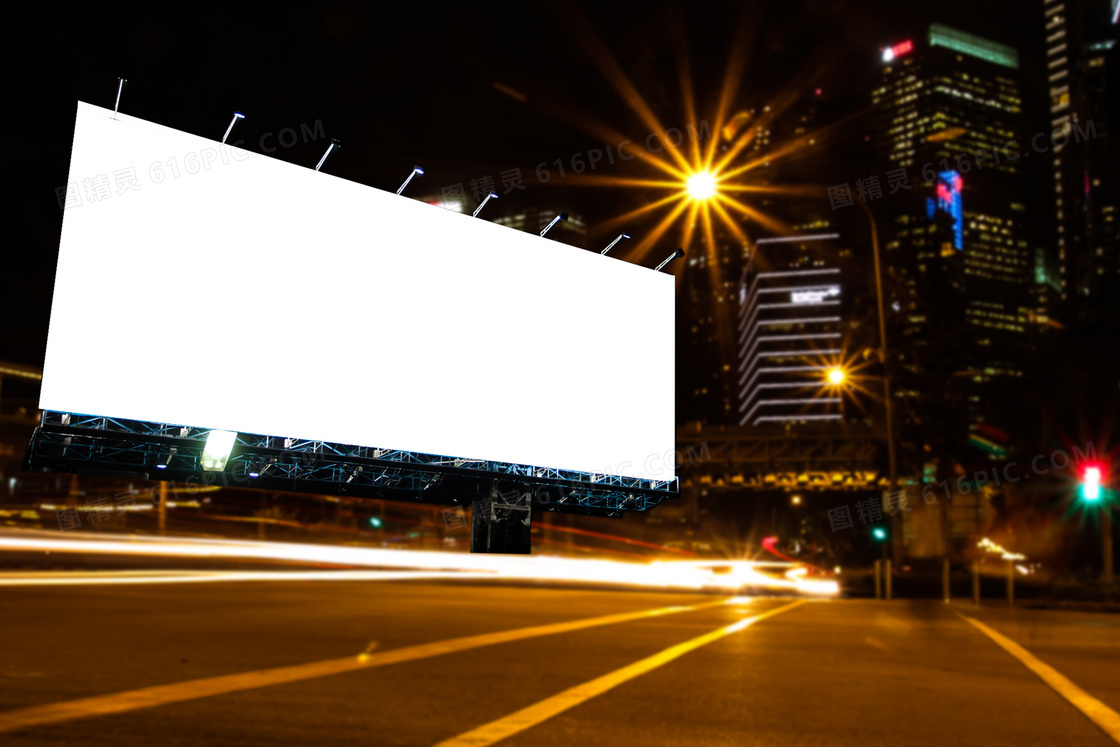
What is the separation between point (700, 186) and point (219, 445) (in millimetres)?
1704

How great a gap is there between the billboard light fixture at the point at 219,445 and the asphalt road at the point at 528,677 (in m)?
8.12

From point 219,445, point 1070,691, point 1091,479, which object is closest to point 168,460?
point 219,445

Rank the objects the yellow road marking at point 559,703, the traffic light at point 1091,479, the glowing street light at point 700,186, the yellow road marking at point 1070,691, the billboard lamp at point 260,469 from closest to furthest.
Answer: the billboard lamp at point 260,469
the glowing street light at point 700,186
the yellow road marking at point 559,703
the yellow road marking at point 1070,691
the traffic light at point 1091,479

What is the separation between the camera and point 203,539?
3.31 metres

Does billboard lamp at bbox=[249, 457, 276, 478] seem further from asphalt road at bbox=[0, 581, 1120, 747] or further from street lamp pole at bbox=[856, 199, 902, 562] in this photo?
asphalt road at bbox=[0, 581, 1120, 747]

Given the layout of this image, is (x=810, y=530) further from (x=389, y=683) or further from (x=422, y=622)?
(x=389, y=683)

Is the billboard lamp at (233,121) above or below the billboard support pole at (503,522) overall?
above

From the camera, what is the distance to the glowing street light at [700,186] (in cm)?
263

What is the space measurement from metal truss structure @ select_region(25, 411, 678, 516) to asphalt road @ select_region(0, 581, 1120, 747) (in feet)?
25.5

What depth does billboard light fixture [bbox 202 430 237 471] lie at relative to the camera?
134 cm

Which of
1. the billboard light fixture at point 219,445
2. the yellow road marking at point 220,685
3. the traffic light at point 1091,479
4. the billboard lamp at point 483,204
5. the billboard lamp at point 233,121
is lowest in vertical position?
the yellow road marking at point 220,685

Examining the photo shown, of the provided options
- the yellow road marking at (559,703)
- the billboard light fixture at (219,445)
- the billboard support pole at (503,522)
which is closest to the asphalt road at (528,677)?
the yellow road marking at (559,703)

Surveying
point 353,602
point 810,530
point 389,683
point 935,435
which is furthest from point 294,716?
point 810,530

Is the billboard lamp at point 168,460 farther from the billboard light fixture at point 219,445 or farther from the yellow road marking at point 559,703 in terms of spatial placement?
the yellow road marking at point 559,703
